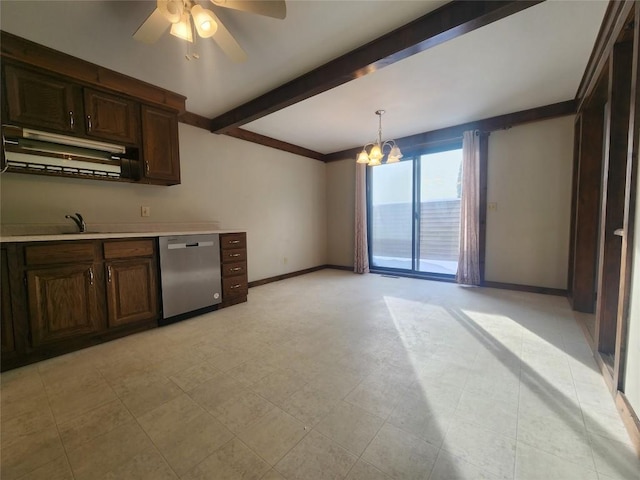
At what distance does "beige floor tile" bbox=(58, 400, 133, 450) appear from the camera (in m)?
1.30

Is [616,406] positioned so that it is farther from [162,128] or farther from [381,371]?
[162,128]

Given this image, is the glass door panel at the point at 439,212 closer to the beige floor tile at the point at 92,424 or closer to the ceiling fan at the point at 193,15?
the ceiling fan at the point at 193,15

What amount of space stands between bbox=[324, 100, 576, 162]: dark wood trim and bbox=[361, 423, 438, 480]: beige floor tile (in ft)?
13.9

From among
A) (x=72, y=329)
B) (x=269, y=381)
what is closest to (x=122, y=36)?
(x=72, y=329)

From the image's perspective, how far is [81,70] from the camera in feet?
7.50

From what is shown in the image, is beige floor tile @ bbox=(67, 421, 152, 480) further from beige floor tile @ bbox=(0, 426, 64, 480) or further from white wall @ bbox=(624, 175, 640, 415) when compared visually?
white wall @ bbox=(624, 175, 640, 415)

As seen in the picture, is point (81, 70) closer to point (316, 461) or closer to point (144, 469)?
point (144, 469)

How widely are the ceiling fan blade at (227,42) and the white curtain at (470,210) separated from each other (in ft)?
11.6

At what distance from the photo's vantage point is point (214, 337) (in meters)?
2.43

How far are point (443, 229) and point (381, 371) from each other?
132 inches

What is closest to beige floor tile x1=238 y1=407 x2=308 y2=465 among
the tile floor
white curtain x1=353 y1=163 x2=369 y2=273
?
the tile floor

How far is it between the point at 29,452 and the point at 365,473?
62.6 inches

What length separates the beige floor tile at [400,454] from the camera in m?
1.11

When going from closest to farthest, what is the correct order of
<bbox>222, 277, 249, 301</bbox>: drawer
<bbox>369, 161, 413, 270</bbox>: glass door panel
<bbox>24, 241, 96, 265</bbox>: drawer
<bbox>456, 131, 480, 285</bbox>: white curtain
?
<bbox>24, 241, 96, 265</bbox>: drawer
<bbox>222, 277, 249, 301</bbox>: drawer
<bbox>456, 131, 480, 285</bbox>: white curtain
<bbox>369, 161, 413, 270</bbox>: glass door panel
